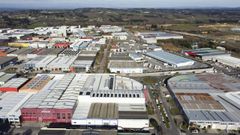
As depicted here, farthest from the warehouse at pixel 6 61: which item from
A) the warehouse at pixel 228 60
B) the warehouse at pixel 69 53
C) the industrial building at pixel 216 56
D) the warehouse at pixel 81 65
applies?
the warehouse at pixel 228 60

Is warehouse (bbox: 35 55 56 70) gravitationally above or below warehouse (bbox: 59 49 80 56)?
below

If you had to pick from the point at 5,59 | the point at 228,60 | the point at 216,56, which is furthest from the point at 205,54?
the point at 5,59

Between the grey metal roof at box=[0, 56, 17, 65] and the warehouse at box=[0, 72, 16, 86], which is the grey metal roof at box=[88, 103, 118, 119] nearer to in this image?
the warehouse at box=[0, 72, 16, 86]

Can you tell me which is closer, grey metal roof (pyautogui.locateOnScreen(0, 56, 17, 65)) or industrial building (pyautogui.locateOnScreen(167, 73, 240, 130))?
industrial building (pyautogui.locateOnScreen(167, 73, 240, 130))

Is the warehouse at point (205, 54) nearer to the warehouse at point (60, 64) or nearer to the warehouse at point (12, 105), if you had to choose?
the warehouse at point (60, 64)

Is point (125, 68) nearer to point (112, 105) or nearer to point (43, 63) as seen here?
point (43, 63)

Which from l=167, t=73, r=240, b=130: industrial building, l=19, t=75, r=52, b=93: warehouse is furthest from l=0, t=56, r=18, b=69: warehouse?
l=167, t=73, r=240, b=130: industrial building

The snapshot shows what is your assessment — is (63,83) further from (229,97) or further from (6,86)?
(229,97)
